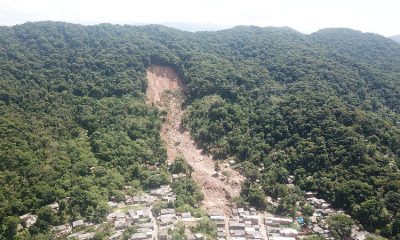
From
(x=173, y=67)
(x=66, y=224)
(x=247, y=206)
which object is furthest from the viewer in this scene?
(x=173, y=67)

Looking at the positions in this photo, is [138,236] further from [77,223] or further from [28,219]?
[28,219]

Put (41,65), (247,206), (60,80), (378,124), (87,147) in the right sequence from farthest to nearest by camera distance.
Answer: (41,65), (60,80), (378,124), (87,147), (247,206)

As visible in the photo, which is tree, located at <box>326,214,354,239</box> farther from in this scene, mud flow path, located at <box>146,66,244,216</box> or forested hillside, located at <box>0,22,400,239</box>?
mud flow path, located at <box>146,66,244,216</box>

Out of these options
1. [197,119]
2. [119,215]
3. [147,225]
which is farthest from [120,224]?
[197,119]

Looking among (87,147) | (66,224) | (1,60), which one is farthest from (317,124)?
(1,60)

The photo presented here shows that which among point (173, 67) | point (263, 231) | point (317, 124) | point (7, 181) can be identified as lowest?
point (263, 231)

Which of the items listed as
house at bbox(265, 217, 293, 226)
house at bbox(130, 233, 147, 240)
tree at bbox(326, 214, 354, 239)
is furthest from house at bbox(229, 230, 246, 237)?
tree at bbox(326, 214, 354, 239)

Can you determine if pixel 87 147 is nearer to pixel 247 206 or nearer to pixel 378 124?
pixel 247 206

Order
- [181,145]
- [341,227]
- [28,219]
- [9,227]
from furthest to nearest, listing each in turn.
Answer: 1. [181,145]
2. [341,227]
3. [28,219]
4. [9,227]
